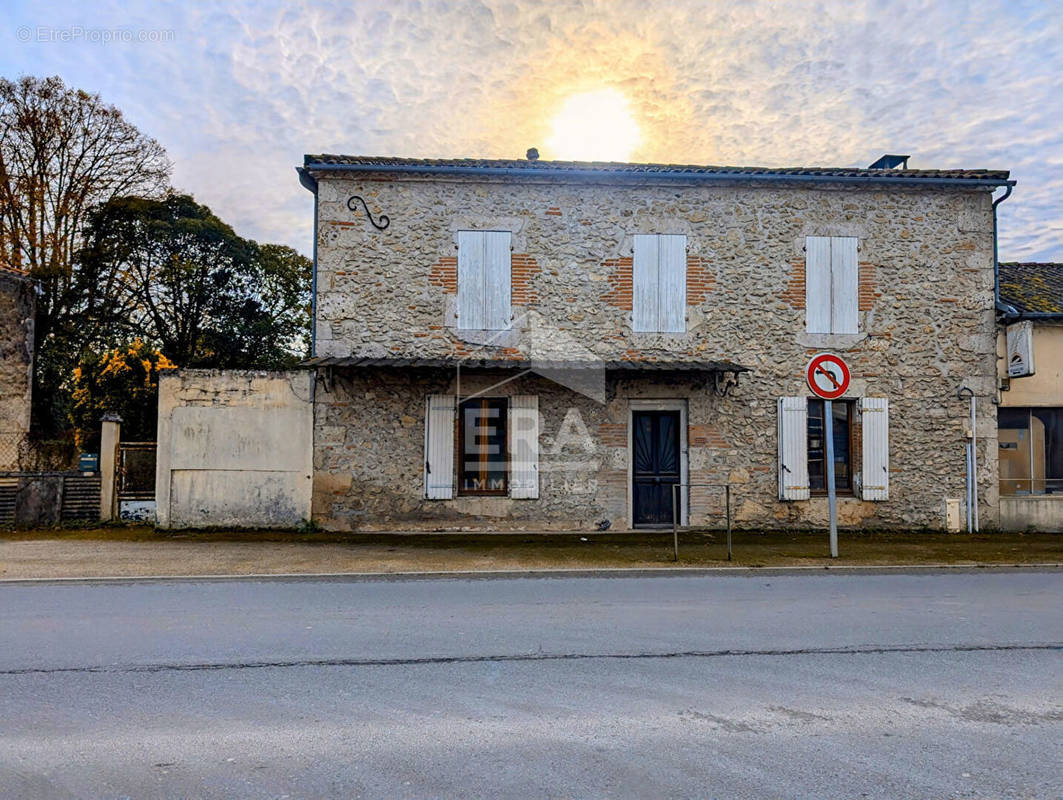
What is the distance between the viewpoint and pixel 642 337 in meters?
13.5

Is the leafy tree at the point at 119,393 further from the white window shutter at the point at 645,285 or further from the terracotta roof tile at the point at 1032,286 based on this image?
the terracotta roof tile at the point at 1032,286

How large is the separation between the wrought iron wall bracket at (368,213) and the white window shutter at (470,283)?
1274 millimetres

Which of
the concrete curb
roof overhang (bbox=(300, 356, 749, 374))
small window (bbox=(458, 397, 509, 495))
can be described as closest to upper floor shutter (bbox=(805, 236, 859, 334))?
roof overhang (bbox=(300, 356, 749, 374))

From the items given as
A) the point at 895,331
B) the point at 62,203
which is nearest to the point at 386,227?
the point at 895,331

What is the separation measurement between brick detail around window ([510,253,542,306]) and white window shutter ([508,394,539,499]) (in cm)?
166

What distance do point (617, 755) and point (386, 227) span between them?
11.1 metres

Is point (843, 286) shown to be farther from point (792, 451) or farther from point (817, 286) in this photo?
point (792, 451)

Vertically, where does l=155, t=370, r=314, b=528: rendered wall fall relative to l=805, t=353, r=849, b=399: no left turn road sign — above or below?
below

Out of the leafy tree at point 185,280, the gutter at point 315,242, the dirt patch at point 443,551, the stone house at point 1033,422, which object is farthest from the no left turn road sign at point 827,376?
the leafy tree at point 185,280

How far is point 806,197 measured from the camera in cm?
1376

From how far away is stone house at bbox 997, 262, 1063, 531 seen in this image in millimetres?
13859

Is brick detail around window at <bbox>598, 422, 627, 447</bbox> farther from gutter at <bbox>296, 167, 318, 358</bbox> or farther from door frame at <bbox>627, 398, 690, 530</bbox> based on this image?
gutter at <bbox>296, 167, 318, 358</bbox>

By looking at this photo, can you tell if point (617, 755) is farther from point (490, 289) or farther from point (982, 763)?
point (490, 289)

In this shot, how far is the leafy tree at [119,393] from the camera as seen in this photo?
62.7ft
